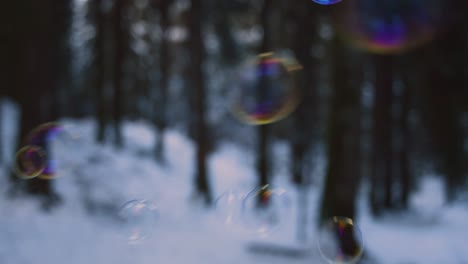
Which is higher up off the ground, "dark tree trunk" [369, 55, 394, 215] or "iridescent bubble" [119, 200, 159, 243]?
"iridescent bubble" [119, 200, 159, 243]

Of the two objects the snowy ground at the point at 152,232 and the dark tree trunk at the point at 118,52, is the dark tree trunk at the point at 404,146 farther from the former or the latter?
the dark tree trunk at the point at 118,52

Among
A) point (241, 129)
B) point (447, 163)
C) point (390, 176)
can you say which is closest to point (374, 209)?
point (390, 176)

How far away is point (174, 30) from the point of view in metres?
16.8

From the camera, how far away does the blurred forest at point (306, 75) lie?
714cm

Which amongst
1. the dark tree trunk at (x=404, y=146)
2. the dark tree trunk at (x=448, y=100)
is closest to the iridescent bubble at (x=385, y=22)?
the dark tree trunk at (x=448, y=100)

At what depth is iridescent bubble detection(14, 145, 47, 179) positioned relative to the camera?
749cm

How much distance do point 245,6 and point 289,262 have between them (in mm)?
8628

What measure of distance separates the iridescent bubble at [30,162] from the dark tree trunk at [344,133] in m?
5.33

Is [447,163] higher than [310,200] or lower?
higher

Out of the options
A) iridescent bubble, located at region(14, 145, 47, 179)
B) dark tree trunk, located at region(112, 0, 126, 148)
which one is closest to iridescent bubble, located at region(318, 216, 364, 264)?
iridescent bubble, located at region(14, 145, 47, 179)

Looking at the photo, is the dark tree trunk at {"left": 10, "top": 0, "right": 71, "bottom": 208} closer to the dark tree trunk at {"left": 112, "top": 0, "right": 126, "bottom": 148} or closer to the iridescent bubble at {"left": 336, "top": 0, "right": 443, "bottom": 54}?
the dark tree trunk at {"left": 112, "top": 0, "right": 126, "bottom": 148}

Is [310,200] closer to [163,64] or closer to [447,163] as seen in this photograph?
[447,163]

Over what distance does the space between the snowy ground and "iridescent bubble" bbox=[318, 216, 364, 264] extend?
0.60 m

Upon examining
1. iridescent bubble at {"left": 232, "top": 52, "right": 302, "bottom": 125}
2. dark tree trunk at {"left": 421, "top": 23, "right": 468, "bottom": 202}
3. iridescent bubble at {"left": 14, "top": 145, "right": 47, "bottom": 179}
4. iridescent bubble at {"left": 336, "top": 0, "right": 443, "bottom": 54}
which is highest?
iridescent bubble at {"left": 336, "top": 0, "right": 443, "bottom": 54}
